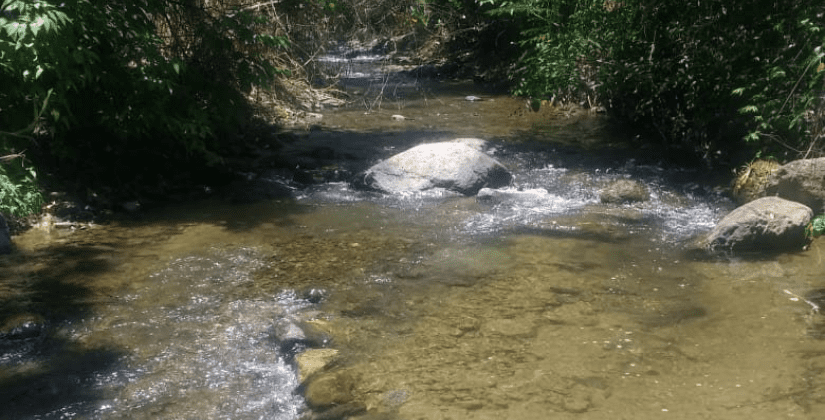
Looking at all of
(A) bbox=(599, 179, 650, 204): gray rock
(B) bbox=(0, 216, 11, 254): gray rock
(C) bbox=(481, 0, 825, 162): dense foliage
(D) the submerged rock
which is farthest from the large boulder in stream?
(D) the submerged rock

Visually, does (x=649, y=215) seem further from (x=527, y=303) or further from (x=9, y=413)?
(x=9, y=413)

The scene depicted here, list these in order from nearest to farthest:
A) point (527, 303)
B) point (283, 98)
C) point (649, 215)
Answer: point (527, 303) < point (649, 215) < point (283, 98)

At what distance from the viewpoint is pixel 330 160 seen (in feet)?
35.5

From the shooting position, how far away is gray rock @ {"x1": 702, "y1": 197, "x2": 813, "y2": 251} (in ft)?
22.2

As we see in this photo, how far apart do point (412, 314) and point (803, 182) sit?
4355mm

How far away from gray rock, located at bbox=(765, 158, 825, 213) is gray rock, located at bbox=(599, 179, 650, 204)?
145cm

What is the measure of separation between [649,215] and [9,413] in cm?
622

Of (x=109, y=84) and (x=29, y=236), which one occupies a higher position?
(x=109, y=84)

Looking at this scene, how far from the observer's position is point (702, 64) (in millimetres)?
9250

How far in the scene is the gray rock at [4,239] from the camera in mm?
6825

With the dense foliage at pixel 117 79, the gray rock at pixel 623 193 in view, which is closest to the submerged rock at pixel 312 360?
the dense foliage at pixel 117 79

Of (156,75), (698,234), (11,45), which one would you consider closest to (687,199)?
(698,234)

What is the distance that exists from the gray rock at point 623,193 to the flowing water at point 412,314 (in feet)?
0.53

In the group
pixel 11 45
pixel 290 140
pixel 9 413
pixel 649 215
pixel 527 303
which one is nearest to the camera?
pixel 9 413
